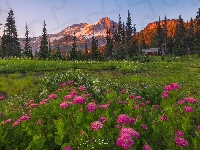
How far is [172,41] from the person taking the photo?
A: 10362 cm

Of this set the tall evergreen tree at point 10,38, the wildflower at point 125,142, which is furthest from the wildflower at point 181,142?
the tall evergreen tree at point 10,38

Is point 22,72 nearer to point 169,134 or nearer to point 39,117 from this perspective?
point 39,117

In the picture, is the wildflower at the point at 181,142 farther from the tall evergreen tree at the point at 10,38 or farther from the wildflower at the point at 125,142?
the tall evergreen tree at the point at 10,38

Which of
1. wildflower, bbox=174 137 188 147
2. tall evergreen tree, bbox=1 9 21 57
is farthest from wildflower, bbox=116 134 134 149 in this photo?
tall evergreen tree, bbox=1 9 21 57

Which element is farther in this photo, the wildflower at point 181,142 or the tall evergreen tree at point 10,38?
the tall evergreen tree at point 10,38

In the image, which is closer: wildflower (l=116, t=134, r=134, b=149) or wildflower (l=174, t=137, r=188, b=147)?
wildflower (l=116, t=134, r=134, b=149)

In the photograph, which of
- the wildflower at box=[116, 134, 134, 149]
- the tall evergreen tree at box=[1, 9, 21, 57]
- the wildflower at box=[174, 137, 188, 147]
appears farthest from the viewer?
the tall evergreen tree at box=[1, 9, 21, 57]

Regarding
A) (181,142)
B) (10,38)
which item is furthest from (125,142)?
(10,38)

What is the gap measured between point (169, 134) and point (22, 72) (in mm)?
17492

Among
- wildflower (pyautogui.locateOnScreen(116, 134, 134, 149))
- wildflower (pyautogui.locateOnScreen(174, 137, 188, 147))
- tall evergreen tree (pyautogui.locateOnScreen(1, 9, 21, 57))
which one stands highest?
tall evergreen tree (pyautogui.locateOnScreen(1, 9, 21, 57))

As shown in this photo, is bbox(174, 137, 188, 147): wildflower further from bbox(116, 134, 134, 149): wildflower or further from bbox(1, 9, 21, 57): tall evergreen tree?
bbox(1, 9, 21, 57): tall evergreen tree

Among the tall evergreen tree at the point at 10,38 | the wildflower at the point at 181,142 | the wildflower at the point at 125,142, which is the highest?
the tall evergreen tree at the point at 10,38

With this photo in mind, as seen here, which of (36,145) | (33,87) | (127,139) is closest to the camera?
(127,139)

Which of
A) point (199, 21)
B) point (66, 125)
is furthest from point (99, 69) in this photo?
point (199, 21)
